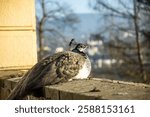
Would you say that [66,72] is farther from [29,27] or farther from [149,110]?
Answer: [29,27]

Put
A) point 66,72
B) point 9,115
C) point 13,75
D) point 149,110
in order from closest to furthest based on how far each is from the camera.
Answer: point 149,110
point 9,115
point 66,72
point 13,75

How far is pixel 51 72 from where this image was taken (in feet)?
13.2

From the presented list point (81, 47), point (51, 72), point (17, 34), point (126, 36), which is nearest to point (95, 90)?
point (51, 72)

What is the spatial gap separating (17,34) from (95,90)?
2.20 m

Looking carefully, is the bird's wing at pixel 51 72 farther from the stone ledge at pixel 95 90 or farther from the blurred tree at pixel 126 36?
the blurred tree at pixel 126 36

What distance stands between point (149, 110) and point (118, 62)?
18564mm

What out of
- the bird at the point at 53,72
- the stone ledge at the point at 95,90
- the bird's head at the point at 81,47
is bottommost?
the stone ledge at the point at 95,90

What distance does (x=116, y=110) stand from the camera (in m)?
3.46

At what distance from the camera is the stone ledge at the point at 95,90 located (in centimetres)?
333

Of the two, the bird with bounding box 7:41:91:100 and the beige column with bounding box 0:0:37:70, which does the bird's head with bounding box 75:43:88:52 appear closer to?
the bird with bounding box 7:41:91:100

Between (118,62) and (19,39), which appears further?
(118,62)

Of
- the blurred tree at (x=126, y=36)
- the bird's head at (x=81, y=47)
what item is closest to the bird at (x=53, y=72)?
the bird's head at (x=81, y=47)

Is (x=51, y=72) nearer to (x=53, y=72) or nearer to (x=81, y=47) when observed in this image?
(x=53, y=72)

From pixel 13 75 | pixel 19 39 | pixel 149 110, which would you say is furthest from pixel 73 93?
pixel 19 39
